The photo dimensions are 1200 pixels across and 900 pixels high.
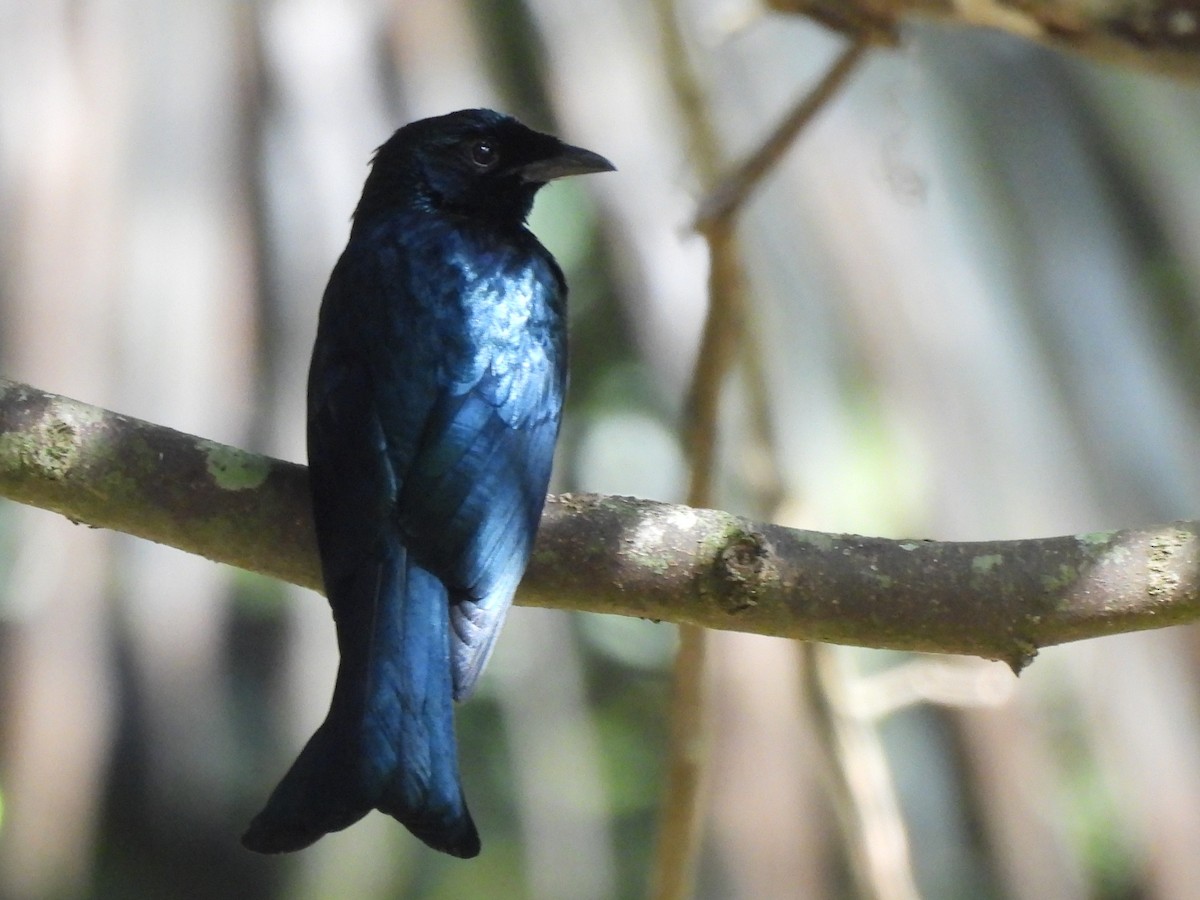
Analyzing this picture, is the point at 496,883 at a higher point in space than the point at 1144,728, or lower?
lower

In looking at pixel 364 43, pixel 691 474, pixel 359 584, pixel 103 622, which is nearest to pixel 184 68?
pixel 364 43

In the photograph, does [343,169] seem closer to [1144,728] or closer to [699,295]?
[699,295]

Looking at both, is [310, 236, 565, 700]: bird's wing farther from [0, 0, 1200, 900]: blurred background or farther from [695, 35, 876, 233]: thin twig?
[0, 0, 1200, 900]: blurred background

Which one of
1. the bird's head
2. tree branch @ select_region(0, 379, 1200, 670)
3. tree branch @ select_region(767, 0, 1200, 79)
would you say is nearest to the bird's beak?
the bird's head

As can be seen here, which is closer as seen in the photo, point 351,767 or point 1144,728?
point 351,767

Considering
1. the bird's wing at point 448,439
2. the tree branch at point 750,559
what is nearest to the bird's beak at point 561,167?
the bird's wing at point 448,439

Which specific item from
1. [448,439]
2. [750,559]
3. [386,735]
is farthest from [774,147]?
[386,735]

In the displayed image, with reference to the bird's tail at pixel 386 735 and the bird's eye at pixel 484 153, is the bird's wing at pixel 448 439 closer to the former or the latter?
the bird's tail at pixel 386 735
